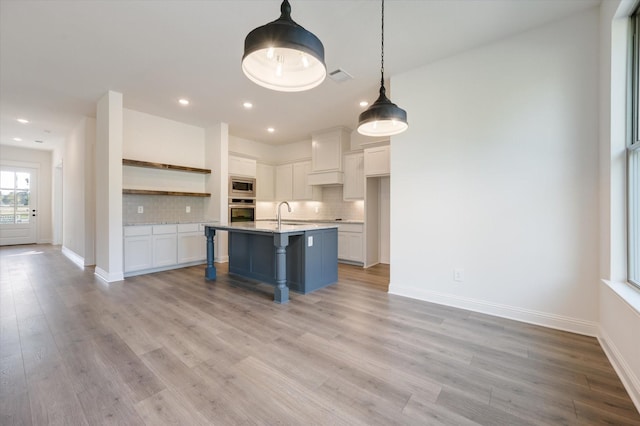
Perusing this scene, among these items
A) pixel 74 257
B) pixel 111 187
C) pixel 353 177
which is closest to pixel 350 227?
pixel 353 177

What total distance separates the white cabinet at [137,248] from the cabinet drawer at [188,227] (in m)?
0.55

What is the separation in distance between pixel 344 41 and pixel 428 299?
125 inches

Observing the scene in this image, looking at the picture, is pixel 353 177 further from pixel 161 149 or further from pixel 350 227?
pixel 161 149

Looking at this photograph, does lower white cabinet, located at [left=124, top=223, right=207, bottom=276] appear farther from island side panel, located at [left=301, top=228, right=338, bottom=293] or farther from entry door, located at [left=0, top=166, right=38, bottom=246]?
entry door, located at [left=0, top=166, right=38, bottom=246]

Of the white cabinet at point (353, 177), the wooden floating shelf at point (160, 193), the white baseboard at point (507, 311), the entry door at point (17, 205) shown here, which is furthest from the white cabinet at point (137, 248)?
the entry door at point (17, 205)

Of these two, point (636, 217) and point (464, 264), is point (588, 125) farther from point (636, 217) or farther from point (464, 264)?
point (464, 264)


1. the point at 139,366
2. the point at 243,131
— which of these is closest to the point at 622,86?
the point at 139,366

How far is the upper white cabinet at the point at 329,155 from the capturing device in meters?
5.76

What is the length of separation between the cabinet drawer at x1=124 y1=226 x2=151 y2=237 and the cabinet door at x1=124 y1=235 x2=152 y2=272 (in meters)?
0.05

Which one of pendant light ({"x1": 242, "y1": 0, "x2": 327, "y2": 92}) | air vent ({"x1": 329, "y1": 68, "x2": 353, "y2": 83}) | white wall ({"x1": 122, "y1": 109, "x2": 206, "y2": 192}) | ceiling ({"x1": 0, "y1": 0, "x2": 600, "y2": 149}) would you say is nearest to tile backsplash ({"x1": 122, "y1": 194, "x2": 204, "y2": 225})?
white wall ({"x1": 122, "y1": 109, "x2": 206, "y2": 192})

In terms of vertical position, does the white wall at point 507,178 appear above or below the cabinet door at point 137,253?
above

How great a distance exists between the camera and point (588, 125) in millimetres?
2396

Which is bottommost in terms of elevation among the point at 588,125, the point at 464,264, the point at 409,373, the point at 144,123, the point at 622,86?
the point at 409,373

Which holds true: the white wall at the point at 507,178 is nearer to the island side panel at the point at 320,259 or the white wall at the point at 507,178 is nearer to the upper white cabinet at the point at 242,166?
the island side panel at the point at 320,259
